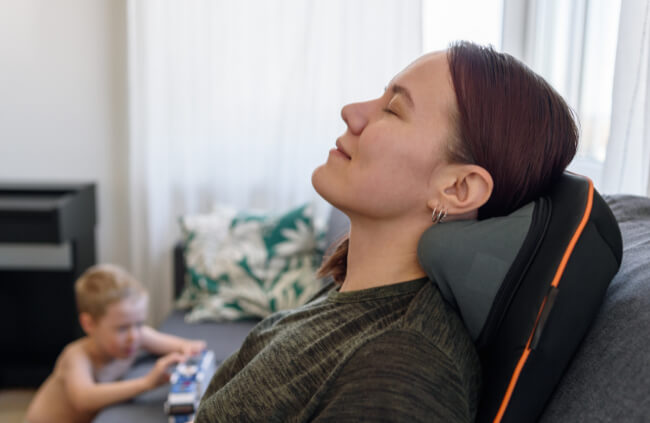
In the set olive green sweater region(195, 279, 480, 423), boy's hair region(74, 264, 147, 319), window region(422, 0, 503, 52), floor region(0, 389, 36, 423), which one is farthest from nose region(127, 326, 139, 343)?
window region(422, 0, 503, 52)

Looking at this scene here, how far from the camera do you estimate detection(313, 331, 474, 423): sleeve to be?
0.65 metres

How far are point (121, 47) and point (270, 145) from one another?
2.89ft

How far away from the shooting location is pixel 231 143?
2.63 metres

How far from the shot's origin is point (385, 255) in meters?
0.91

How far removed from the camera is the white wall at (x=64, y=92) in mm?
2666

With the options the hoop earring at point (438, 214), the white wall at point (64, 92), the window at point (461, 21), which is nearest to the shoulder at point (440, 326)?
the hoop earring at point (438, 214)

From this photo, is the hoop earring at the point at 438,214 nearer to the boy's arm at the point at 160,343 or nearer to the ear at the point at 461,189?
the ear at the point at 461,189

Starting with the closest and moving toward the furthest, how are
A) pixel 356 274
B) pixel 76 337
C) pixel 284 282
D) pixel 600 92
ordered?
1. pixel 356 274
2. pixel 600 92
3. pixel 284 282
4. pixel 76 337

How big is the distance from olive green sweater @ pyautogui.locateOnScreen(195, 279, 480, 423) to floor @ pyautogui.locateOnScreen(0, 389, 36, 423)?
1.89 m

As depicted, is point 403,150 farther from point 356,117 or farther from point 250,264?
point 250,264

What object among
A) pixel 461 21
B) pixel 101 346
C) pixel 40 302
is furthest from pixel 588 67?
pixel 40 302

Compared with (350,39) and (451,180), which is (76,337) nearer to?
(350,39)

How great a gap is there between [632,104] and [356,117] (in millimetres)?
693

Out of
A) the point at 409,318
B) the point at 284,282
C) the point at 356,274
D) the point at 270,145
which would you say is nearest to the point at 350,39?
the point at 270,145
